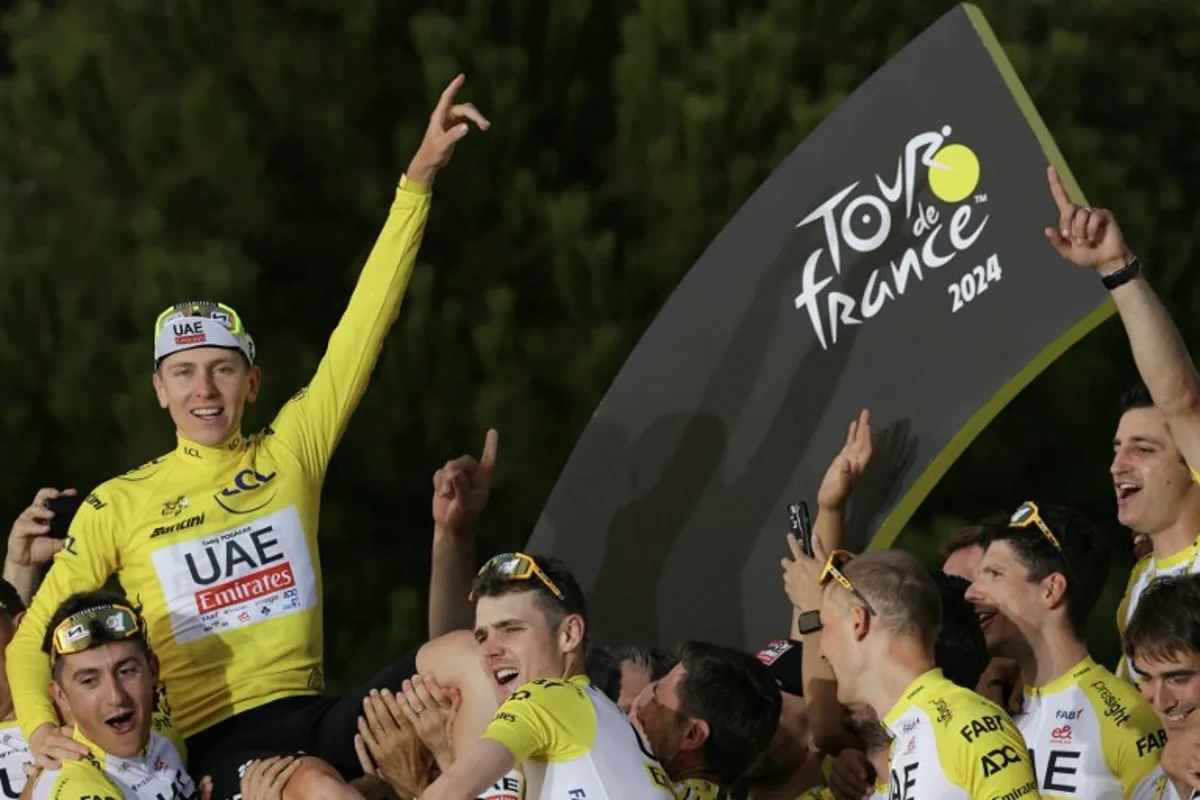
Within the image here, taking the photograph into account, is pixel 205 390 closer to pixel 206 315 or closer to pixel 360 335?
pixel 206 315

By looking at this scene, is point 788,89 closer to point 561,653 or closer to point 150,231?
point 150,231

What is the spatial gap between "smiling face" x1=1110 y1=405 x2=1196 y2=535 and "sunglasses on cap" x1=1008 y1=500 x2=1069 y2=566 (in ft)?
0.96

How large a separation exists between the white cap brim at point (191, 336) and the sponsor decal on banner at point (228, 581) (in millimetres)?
590

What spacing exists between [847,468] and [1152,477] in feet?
3.53

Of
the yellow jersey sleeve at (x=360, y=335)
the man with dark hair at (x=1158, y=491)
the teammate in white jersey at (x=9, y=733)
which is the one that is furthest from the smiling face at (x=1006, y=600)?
the teammate in white jersey at (x=9, y=733)

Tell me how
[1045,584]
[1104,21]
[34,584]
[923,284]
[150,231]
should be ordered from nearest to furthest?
[1045,584]
[923,284]
[34,584]
[150,231]
[1104,21]

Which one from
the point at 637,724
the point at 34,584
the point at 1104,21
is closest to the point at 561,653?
the point at 637,724

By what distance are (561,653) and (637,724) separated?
442 millimetres

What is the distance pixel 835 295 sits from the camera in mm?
7047

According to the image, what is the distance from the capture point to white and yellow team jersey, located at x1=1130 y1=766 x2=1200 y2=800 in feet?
16.6

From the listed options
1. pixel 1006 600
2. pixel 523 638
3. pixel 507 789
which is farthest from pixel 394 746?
pixel 1006 600

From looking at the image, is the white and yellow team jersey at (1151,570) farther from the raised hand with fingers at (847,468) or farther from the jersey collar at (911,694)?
the jersey collar at (911,694)

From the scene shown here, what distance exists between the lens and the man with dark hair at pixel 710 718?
5.55m

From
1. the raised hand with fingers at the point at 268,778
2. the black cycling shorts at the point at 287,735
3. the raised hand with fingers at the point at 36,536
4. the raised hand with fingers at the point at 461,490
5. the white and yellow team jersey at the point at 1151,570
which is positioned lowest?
the white and yellow team jersey at the point at 1151,570
